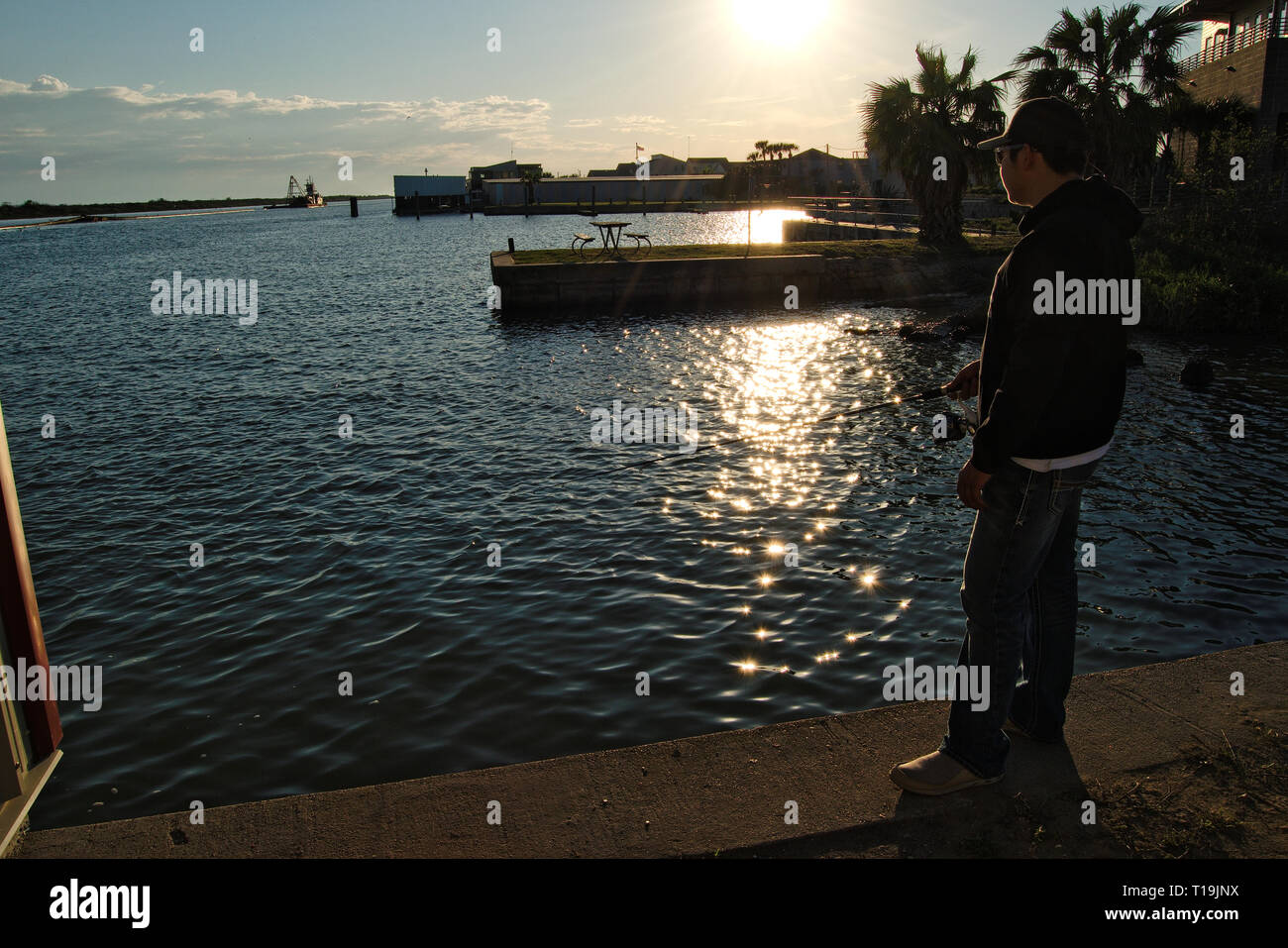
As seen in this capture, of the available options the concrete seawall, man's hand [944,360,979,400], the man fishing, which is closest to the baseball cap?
the man fishing

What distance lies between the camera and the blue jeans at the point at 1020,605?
350 centimetres

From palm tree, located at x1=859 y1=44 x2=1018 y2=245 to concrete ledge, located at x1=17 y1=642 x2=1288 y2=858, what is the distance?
31.5 m

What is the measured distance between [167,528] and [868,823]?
30.2 feet

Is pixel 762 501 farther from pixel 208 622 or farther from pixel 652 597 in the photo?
pixel 208 622

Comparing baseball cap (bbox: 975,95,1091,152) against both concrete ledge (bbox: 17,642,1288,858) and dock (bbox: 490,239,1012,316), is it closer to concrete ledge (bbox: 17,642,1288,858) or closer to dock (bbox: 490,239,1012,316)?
concrete ledge (bbox: 17,642,1288,858)

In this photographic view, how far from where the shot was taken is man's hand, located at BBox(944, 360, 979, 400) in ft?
13.3

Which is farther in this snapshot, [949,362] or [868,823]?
[949,362]

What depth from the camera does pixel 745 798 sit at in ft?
12.1

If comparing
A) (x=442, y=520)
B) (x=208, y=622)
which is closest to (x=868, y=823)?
(x=208, y=622)

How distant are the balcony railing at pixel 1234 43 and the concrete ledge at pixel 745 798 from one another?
41612mm

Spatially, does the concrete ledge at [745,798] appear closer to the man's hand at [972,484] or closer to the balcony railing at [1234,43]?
the man's hand at [972,484]

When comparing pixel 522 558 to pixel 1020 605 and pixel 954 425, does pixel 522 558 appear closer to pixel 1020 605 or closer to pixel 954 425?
pixel 954 425

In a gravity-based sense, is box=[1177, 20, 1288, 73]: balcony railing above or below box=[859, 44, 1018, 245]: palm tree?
above
